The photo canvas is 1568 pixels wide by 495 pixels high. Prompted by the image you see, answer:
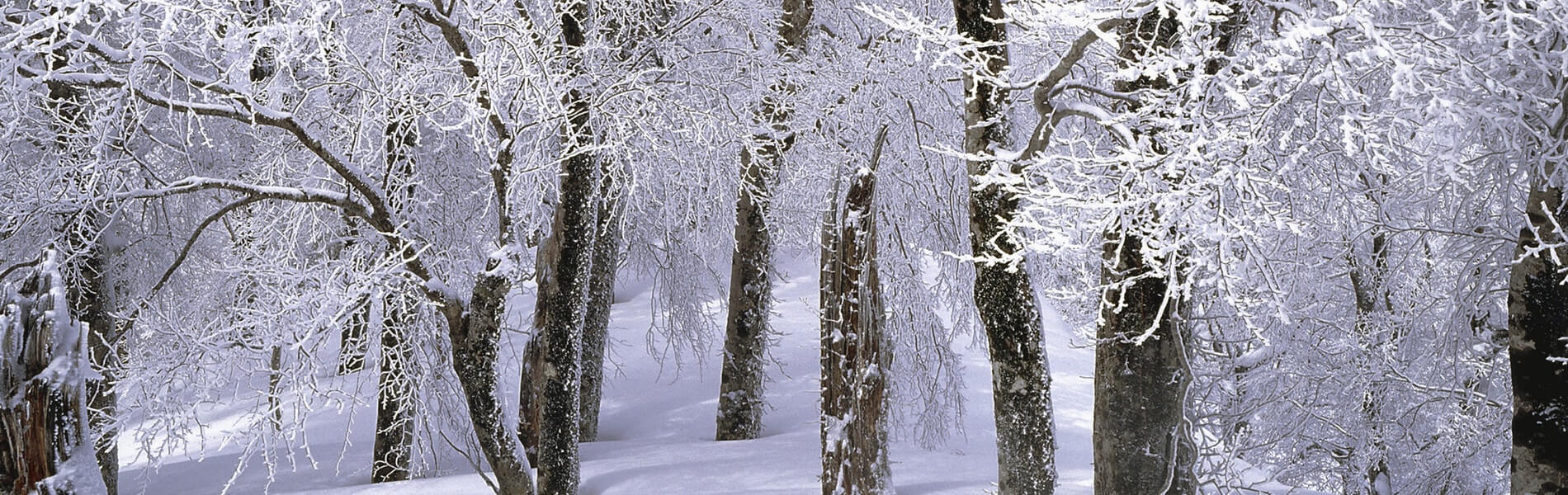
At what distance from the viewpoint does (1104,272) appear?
6.57 m

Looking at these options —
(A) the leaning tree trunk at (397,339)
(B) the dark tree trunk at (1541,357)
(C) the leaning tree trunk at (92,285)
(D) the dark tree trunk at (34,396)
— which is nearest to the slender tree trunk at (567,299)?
(A) the leaning tree trunk at (397,339)

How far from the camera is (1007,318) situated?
646 cm

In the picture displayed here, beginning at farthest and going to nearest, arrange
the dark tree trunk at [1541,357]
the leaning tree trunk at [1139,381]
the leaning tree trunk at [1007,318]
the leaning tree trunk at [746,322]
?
the leaning tree trunk at [746,322] < the leaning tree trunk at [1007,318] < the leaning tree trunk at [1139,381] < the dark tree trunk at [1541,357]

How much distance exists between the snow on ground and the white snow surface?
3 centimetres

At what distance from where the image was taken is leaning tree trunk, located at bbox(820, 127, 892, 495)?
8.95m

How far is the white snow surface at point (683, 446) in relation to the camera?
409 inches

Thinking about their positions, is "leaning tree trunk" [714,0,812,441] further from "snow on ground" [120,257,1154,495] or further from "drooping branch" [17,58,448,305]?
"drooping branch" [17,58,448,305]

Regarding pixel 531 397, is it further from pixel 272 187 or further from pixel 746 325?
pixel 746 325

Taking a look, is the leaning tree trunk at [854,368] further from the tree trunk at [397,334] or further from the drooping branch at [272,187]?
the tree trunk at [397,334]

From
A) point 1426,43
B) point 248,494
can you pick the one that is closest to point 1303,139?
point 1426,43

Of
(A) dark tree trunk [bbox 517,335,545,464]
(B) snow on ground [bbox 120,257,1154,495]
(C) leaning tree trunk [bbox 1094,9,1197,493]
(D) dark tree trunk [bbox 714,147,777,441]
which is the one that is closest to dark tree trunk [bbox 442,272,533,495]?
(A) dark tree trunk [bbox 517,335,545,464]

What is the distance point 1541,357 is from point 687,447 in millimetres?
7560

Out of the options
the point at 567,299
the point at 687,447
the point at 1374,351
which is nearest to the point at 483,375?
the point at 567,299

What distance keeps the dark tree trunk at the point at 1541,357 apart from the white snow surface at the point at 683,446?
1.97 metres
